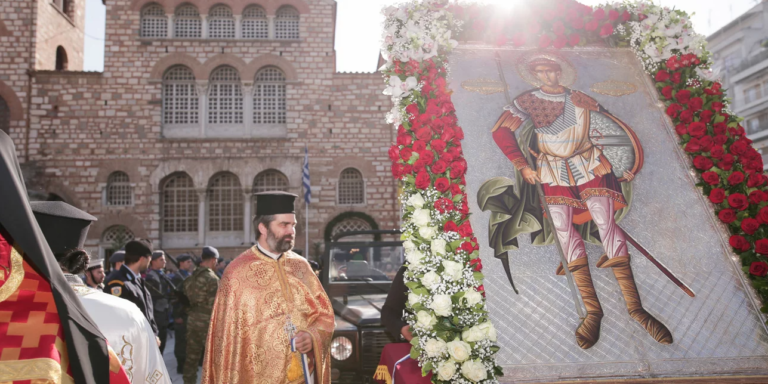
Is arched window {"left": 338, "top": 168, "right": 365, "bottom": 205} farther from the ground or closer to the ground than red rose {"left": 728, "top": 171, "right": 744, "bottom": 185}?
farther from the ground

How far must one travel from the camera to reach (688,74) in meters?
3.74

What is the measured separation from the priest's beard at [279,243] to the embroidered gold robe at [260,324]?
0.30ft

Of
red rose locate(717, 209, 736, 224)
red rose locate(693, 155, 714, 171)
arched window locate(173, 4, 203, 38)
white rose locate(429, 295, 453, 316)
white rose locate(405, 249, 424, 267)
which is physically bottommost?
white rose locate(429, 295, 453, 316)

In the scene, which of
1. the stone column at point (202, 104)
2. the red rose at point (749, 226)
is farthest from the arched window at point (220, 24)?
the red rose at point (749, 226)

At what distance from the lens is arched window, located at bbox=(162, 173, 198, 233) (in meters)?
19.2

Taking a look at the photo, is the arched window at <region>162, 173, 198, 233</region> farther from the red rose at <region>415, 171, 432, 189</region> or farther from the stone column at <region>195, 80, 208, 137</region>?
the red rose at <region>415, 171, 432, 189</region>

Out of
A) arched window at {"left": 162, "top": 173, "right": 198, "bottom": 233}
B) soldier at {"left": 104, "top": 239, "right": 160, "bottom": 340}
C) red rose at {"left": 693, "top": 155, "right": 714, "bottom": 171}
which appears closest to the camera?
red rose at {"left": 693, "top": 155, "right": 714, "bottom": 171}

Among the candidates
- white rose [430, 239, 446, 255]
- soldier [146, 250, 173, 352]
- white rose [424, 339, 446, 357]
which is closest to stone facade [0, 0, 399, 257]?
soldier [146, 250, 173, 352]

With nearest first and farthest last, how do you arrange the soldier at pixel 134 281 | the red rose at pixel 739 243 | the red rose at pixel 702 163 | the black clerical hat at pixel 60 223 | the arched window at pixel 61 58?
the black clerical hat at pixel 60 223 → the red rose at pixel 739 243 → the red rose at pixel 702 163 → the soldier at pixel 134 281 → the arched window at pixel 61 58

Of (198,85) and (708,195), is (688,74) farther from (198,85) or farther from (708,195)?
(198,85)

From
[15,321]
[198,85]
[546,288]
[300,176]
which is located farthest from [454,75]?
[198,85]

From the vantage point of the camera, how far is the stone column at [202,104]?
19.3 metres

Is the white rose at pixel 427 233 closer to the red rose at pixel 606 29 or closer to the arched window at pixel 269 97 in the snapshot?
the red rose at pixel 606 29

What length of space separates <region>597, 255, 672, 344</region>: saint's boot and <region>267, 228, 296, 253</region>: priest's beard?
6.79 feet
